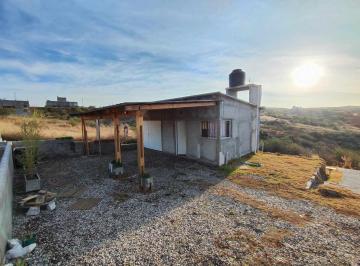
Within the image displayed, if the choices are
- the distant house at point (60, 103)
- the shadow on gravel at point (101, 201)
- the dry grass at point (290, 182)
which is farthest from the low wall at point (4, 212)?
the distant house at point (60, 103)

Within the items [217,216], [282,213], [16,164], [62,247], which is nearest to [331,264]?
[282,213]

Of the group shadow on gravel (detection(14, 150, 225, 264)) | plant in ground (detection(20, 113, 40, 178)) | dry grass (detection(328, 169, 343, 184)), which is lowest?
dry grass (detection(328, 169, 343, 184))

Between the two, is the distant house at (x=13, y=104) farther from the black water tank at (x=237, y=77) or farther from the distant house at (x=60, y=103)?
the black water tank at (x=237, y=77)

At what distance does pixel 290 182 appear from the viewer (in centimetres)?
810

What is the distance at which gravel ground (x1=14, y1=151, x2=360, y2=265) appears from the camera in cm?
366

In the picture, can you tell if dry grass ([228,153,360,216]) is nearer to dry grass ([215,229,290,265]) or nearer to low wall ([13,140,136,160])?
dry grass ([215,229,290,265])

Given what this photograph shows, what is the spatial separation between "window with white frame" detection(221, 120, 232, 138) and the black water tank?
4656mm

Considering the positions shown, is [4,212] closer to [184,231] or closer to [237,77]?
[184,231]

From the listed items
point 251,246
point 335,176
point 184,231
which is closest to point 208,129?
point 184,231

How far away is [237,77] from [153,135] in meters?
7.69

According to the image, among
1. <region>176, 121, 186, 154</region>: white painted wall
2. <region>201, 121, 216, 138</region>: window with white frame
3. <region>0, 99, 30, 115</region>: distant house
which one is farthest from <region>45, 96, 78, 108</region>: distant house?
<region>201, 121, 216, 138</region>: window with white frame

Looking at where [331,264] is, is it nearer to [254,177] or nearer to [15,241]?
[254,177]

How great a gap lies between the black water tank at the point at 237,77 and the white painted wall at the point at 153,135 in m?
6.26

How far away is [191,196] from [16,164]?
32.9 feet
